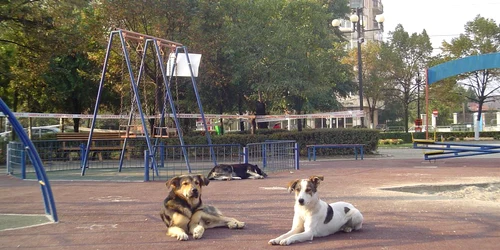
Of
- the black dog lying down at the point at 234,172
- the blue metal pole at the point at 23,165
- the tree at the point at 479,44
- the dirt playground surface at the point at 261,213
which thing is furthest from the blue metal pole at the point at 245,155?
the tree at the point at 479,44

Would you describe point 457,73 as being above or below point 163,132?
above

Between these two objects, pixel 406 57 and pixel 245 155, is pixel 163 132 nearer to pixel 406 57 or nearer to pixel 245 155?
pixel 245 155

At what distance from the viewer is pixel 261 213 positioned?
9703mm

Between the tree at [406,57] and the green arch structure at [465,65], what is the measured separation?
3148 centimetres

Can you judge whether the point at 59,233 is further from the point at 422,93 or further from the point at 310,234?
the point at 422,93

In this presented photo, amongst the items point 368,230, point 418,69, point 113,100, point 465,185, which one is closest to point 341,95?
point 418,69

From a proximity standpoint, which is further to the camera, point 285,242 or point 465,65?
point 465,65

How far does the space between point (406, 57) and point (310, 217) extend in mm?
52173

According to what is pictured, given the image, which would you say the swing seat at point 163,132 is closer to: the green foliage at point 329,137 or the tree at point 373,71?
the green foliage at point 329,137

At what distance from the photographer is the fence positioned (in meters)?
17.8

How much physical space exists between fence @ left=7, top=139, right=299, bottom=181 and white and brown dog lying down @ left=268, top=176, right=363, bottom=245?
9.41 metres

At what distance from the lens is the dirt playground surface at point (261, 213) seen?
727 cm

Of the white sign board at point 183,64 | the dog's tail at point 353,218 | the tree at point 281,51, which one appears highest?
the tree at point 281,51

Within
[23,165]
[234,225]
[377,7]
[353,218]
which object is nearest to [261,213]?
[234,225]
